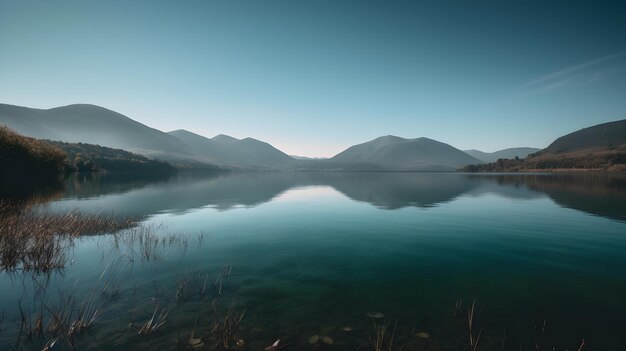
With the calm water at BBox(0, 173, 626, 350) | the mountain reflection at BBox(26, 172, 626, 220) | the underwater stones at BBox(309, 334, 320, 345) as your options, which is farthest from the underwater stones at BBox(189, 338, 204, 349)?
the mountain reflection at BBox(26, 172, 626, 220)

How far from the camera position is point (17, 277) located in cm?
1703

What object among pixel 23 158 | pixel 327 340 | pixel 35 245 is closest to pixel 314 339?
pixel 327 340

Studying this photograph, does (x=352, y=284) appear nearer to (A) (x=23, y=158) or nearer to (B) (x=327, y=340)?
(B) (x=327, y=340)

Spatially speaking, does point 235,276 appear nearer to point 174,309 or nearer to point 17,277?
point 174,309

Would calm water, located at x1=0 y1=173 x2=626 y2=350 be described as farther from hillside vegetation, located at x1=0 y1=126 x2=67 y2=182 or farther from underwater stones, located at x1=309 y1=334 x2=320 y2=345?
hillside vegetation, located at x1=0 y1=126 x2=67 y2=182

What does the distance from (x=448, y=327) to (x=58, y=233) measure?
34906 millimetres

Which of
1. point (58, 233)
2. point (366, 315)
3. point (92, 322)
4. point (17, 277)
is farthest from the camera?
point (58, 233)

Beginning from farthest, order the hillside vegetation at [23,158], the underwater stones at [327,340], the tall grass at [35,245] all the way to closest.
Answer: the hillside vegetation at [23,158] < the tall grass at [35,245] < the underwater stones at [327,340]

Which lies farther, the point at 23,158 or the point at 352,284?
the point at 23,158

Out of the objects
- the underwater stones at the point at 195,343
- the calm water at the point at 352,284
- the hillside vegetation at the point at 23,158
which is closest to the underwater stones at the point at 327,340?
the calm water at the point at 352,284

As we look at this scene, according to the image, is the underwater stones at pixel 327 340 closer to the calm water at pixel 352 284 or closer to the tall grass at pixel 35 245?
the calm water at pixel 352 284

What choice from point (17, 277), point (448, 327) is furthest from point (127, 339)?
point (448, 327)

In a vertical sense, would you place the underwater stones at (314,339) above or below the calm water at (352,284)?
above

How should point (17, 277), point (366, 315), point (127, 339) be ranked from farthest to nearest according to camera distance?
point (17, 277) → point (366, 315) → point (127, 339)
